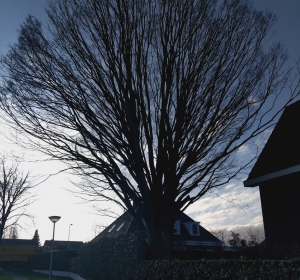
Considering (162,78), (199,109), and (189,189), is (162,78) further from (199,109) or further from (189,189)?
(189,189)

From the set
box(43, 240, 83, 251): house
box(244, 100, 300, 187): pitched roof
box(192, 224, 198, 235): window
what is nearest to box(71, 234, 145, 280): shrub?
box(244, 100, 300, 187): pitched roof

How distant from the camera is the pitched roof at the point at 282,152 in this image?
10.4m

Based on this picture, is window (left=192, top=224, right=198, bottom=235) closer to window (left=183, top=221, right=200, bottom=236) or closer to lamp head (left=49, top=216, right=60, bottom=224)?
window (left=183, top=221, right=200, bottom=236)

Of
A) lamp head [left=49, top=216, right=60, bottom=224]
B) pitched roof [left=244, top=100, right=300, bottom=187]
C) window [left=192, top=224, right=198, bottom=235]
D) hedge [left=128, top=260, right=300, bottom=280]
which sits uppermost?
pitched roof [left=244, top=100, right=300, bottom=187]

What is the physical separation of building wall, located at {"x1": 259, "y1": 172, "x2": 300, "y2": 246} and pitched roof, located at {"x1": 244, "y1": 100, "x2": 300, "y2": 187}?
39 cm

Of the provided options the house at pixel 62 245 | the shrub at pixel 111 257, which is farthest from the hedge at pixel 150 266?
the house at pixel 62 245

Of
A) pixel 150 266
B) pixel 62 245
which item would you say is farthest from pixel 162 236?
pixel 62 245

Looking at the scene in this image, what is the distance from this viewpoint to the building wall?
10.2m

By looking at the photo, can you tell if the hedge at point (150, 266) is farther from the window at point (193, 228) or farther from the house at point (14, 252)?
the window at point (193, 228)

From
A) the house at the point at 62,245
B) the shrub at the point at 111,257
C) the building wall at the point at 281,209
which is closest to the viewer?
the building wall at the point at 281,209

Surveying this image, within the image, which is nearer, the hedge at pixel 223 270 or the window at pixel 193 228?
the hedge at pixel 223 270

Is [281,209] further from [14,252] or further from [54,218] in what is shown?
[14,252]

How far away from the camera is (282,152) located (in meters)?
11.2

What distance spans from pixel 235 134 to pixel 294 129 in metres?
3.98
